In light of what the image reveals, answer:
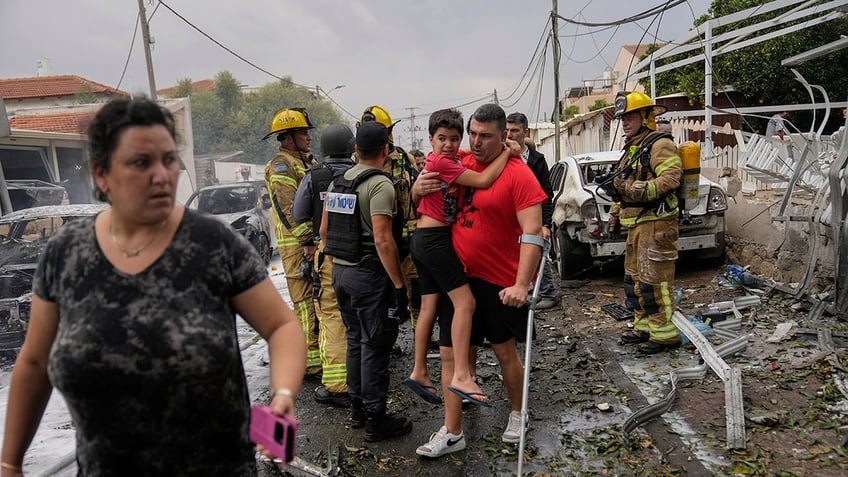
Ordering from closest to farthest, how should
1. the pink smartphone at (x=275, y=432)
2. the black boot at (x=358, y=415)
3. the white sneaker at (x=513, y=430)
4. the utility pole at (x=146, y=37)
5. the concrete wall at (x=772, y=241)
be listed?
the pink smartphone at (x=275, y=432) < the white sneaker at (x=513, y=430) < the black boot at (x=358, y=415) < the concrete wall at (x=772, y=241) < the utility pole at (x=146, y=37)

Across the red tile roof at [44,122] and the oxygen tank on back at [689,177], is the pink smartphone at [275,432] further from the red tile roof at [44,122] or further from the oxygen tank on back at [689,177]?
the red tile roof at [44,122]

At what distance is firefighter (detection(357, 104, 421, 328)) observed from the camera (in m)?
4.54

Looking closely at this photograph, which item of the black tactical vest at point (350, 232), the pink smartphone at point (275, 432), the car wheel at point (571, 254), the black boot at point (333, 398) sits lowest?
the black boot at point (333, 398)

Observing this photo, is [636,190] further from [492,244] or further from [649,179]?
[492,244]

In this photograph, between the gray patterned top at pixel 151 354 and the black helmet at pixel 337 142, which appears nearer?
the gray patterned top at pixel 151 354

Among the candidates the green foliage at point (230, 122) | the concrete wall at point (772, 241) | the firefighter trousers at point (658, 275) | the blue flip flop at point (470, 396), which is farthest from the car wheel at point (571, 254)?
the green foliage at point (230, 122)

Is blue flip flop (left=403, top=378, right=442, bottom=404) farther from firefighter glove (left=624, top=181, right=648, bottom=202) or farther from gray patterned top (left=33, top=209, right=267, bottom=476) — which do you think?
firefighter glove (left=624, top=181, right=648, bottom=202)

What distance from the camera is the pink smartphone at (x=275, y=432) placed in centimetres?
165

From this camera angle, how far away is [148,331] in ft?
5.50

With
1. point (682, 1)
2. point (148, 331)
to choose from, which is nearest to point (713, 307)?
point (682, 1)

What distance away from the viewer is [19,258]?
7.10 metres

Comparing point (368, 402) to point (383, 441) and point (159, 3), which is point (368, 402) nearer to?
point (383, 441)

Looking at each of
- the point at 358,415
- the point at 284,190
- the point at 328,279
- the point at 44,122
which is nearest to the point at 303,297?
the point at 328,279

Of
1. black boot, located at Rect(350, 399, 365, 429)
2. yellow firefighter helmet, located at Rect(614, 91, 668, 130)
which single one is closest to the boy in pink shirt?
black boot, located at Rect(350, 399, 365, 429)
